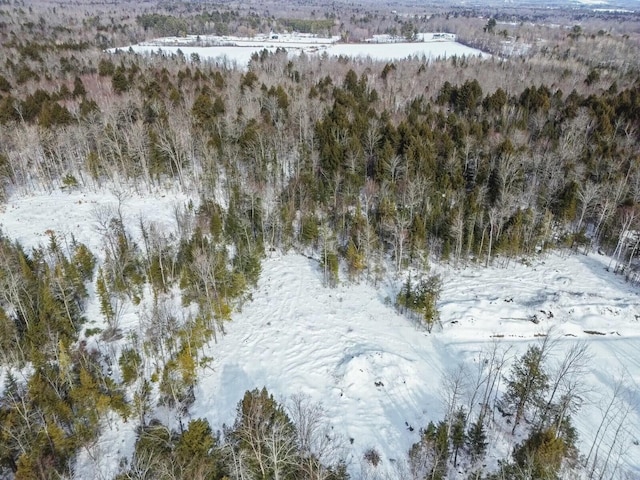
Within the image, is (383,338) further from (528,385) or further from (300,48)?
(300,48)

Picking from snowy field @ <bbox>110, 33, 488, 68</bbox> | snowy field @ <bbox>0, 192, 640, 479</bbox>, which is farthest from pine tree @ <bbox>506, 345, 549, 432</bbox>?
Result: snowy field @ <bbox>110, 33, 488, 68</bbox>

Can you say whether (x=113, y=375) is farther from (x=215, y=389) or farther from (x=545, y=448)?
(x=545, y=448)

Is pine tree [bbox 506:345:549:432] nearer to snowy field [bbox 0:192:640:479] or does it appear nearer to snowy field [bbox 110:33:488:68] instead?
snowy field [bbox 0:192:640:479]

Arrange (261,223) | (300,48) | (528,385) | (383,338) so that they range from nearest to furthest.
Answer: (528,385) → (383,338) → (261,223) → (300,48)

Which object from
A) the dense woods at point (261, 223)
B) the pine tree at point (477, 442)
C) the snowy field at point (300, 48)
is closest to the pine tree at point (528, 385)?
the dense woods at point (261, 223)

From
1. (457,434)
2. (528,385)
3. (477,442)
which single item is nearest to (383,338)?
(457,434)

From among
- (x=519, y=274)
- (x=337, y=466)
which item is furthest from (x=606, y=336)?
(x=337, y=466)

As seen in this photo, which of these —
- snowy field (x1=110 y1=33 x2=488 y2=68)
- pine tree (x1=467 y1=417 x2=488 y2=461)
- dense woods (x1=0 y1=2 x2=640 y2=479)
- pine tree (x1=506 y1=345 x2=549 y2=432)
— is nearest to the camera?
pine tree (x1=467 y1=417 x2=488 y2=461)
